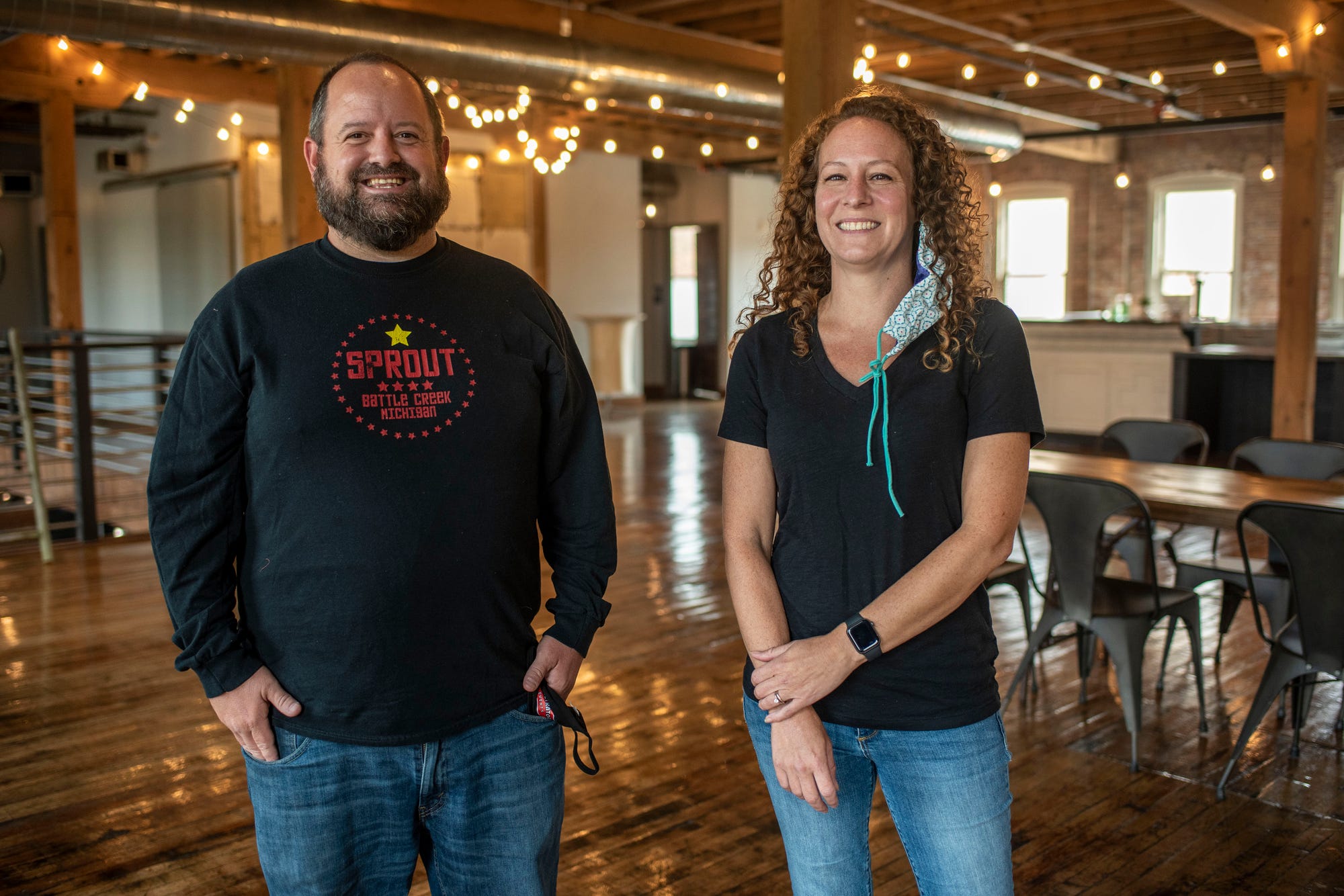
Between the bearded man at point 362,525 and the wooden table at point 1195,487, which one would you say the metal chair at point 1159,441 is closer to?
the wooden table at point 1195,487

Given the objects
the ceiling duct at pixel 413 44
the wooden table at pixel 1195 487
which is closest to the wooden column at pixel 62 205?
the ceiling duct at pixel 413 44

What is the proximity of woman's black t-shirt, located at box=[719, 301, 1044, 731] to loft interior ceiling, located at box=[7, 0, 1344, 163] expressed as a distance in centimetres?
554

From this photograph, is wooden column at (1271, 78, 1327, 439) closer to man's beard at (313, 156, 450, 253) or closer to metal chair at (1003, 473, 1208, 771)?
metal chair at (1003, 473, 1208, 771)

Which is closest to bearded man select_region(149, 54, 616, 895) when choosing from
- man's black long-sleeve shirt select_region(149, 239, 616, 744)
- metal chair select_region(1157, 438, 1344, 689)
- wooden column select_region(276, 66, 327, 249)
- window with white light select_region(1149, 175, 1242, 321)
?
man's black long-sleeve shirt select_region(149, 239, 616, 744)

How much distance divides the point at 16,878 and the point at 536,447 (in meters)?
2.18

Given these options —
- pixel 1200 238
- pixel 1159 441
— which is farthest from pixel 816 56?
pixel 1200 238

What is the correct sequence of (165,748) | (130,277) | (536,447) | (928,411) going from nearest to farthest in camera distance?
(928,411)
(536,447)
(165,748)
(130,277)

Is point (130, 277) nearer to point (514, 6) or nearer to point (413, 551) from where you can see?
point (514, 6)

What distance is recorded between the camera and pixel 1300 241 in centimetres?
810

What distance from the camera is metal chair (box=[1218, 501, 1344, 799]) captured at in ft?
10.5

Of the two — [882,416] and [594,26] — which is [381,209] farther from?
[594,26]

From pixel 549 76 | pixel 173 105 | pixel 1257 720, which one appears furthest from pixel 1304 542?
pixel 173 105

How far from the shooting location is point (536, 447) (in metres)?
1.70

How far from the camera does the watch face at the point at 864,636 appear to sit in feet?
4.99
